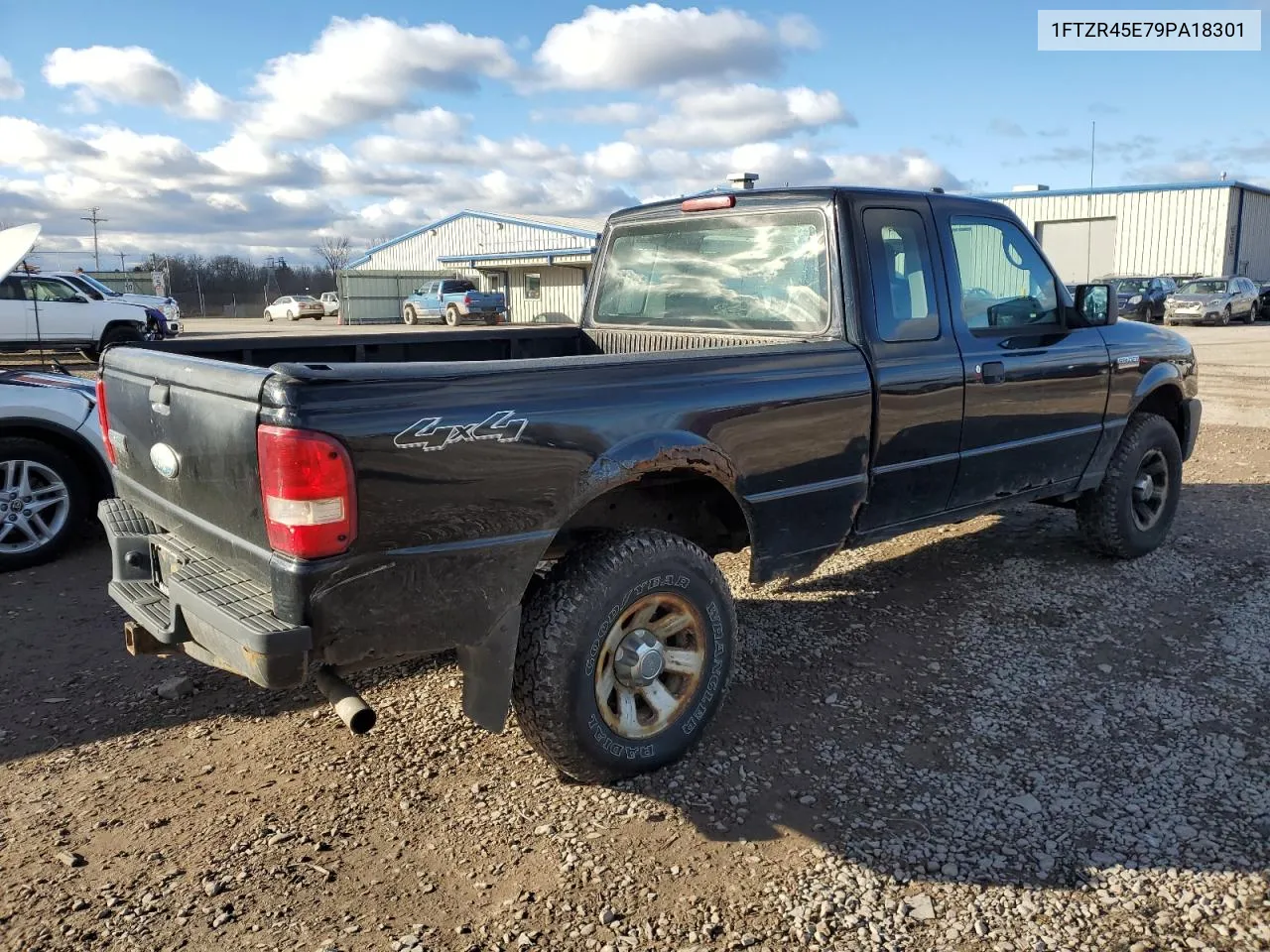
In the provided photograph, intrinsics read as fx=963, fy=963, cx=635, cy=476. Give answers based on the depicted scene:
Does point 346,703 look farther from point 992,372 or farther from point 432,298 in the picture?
point 432,298

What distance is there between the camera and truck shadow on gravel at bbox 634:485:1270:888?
2.95 m

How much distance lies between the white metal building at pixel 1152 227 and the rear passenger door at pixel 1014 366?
3347 centimetres

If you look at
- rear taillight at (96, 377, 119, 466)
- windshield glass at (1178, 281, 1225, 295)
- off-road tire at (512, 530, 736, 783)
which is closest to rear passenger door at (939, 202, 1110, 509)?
off-road tire at (512, 530, 736, 783)

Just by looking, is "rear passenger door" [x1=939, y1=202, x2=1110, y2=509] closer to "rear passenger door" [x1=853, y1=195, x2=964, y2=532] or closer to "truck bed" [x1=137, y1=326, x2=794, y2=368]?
"rear passenger door" [x1=853, y1=195, x2=964, y2=532]

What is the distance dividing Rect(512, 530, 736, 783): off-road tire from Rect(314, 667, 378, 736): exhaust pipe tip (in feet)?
1.57

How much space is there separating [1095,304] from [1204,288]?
1092 inches

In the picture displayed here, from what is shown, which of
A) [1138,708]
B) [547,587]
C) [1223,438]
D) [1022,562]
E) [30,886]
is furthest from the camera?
[1223,438]

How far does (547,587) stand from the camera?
9.83ft

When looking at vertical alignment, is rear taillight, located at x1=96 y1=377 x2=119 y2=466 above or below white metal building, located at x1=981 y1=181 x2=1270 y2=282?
below

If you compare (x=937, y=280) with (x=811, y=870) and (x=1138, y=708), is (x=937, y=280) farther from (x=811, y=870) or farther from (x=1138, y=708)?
(x=811, y=870)

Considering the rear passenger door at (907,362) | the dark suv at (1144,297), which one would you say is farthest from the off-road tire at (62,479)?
the dark suv at (1144,297)

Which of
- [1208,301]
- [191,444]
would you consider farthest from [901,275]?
[1208,301]

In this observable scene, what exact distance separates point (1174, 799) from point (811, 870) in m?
1.30

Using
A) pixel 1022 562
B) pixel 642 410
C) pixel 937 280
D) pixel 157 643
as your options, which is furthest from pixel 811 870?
pixel 1022 562
